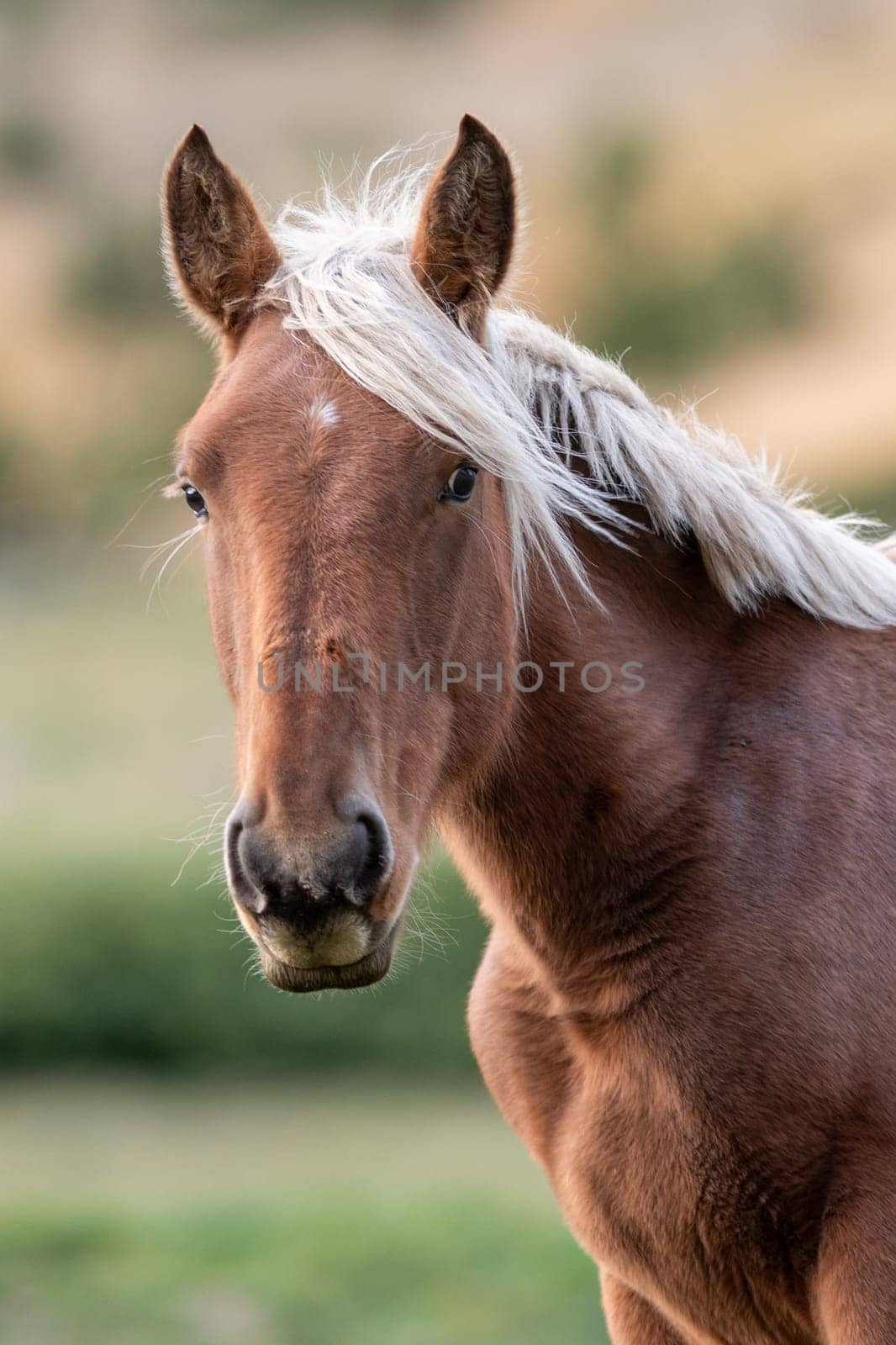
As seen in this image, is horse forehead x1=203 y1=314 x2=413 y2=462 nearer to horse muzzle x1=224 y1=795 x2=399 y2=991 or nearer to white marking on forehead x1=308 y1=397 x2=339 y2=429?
white marking on forehead x1=308 y1=397 x2=339 y2=429

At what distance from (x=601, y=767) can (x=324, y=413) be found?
73 centimetres

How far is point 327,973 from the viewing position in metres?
1.66

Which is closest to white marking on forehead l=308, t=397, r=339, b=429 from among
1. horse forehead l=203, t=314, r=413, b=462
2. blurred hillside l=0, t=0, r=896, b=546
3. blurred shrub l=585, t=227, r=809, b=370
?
horse forehead l=203, t=314, r=413, b=462

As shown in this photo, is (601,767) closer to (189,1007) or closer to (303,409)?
(303,409)

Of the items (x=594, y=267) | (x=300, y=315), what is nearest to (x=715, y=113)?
(x=594, y=267)

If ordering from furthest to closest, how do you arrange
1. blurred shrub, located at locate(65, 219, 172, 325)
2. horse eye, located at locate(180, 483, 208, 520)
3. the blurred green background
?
blurred shrub, located at locate(65, 219, 172, 325)
the blurred green background
horse eye, located at locate(180, 483, 208, 520)

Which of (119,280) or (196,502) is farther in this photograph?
(119,280)

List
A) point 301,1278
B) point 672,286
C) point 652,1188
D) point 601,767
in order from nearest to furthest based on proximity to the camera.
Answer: point 652,1188
point 601,767
point 301,1278
point 672,286

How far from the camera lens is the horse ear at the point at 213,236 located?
207 centimetres

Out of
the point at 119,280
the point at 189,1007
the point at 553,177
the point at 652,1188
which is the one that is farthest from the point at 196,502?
the point at 553,177

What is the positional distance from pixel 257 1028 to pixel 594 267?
10.1 metres

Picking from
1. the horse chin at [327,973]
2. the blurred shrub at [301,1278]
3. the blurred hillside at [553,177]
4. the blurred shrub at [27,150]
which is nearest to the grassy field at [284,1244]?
the blurred shrub at [301,1278]

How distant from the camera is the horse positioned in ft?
5.74

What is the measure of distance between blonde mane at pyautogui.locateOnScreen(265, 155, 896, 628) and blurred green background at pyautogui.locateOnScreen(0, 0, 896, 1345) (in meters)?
0.25
